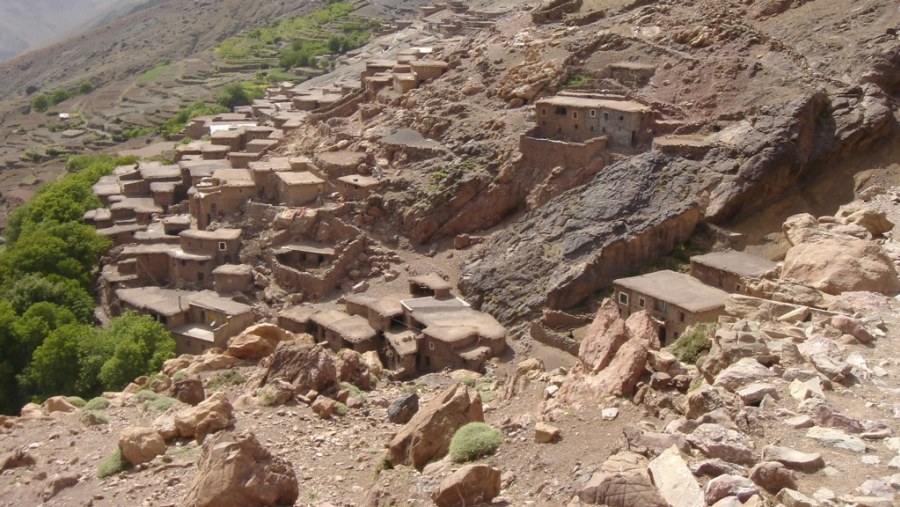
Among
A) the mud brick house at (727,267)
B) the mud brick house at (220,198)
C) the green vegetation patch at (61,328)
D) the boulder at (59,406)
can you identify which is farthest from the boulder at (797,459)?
the mud brick house at (220,198)

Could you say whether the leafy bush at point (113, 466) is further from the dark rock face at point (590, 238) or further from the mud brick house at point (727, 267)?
the mud brick house at point (727, 267)

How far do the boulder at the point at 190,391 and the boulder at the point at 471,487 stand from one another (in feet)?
29.4

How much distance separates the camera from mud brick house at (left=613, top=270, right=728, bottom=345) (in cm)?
2253

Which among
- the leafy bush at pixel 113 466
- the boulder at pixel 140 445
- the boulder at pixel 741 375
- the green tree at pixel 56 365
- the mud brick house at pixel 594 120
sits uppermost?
the boulder at pixel 741 375

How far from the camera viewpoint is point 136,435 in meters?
14.8

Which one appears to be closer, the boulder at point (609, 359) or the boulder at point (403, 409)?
the boulder at point (609, 359)

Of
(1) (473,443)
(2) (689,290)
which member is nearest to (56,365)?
(2) (689,290)

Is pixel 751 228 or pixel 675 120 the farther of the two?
pixel 675 120

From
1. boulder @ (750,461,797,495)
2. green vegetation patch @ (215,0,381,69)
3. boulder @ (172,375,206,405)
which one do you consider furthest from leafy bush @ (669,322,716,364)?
green vegetation patch @ (215,0,381,69)

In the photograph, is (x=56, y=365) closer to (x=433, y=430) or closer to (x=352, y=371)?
(x=352, y=371)

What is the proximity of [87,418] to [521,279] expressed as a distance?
627 inches

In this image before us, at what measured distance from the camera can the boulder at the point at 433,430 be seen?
42.9 ft

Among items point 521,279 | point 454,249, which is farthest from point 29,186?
point 521,279

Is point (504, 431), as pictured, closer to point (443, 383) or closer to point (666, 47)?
point (443, 383)
